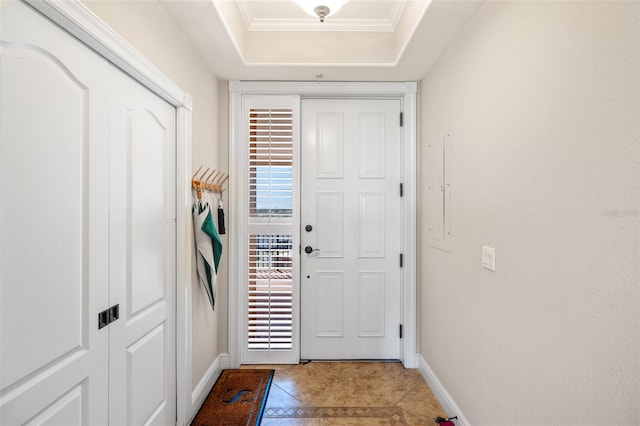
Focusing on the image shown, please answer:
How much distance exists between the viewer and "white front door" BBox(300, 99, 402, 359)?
8.86 ft

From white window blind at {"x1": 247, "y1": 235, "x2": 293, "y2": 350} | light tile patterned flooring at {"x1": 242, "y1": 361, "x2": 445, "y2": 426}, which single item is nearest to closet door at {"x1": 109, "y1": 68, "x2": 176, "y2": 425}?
light tile patterned flooring at {"x1": 242, "y1": 361, "x2": 445, "y2": 426}

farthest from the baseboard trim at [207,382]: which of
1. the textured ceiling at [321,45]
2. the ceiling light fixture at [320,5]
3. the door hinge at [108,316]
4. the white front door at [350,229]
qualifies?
the ceiling light fixture at [320,5]

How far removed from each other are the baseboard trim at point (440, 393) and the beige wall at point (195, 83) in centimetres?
167

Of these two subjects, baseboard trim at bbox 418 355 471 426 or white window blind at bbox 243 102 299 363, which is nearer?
baseboard trim at bbox 418 355 471 426

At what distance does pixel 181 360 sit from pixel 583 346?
6.57 feet

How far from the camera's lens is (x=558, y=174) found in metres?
1.13

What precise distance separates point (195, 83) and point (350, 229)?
1.65 meters

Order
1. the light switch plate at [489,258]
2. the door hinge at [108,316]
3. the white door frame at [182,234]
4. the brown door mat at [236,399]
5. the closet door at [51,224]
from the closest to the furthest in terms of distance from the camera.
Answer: the closet door at [51,224]
the door hinge at [108,316]
the light switch plate at [489,258]
the white door frame at [182,234]
the brown door mat at [236,399]

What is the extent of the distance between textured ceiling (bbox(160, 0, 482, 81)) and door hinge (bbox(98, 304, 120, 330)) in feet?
5.49

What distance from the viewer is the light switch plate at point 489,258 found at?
1.54 meters

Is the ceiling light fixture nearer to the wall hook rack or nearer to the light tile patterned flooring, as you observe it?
the wall hook rack

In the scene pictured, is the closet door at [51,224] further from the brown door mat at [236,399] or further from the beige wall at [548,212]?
the beige wall at [548,212]

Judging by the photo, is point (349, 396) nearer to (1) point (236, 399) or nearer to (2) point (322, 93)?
(1) point (236, 399)

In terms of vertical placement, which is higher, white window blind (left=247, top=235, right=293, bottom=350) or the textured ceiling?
the textured ceiling
